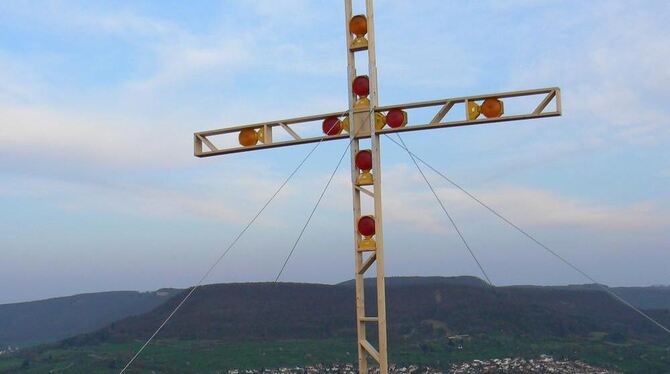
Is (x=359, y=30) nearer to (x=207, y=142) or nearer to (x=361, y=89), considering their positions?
(x=361, y=89)

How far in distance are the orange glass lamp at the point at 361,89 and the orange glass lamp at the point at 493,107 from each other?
1.84m

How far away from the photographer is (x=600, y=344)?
138 metres

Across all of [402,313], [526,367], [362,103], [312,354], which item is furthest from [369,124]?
[402,313]

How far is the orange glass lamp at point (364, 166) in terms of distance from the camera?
12.4 m

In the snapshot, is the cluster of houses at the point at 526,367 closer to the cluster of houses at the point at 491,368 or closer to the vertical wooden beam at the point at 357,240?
the cluster of houses at the point at 491,368

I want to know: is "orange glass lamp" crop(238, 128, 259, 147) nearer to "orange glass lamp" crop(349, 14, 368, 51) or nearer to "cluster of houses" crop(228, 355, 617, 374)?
"orange glass lamp" crop(349, 14, 368, 51)

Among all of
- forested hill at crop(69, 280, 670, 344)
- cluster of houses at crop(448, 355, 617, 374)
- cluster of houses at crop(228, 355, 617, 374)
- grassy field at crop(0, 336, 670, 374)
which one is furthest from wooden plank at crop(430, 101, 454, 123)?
forested hill at crop(69, 280, 670, 344)

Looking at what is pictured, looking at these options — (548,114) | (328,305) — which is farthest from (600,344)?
(548,114)

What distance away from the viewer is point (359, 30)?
12.7 m

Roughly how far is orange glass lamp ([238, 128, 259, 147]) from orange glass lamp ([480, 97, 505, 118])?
12.6 feet

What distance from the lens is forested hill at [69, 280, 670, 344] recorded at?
15012 cm

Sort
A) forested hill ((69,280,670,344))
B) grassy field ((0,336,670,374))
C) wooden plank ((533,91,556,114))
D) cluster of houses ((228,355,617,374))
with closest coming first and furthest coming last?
1. wooden plank ((533,91,556,114))
2. cluster of houses ((228,355,617,374))
3. grassy field ((0,336,670,374))
4. forested hill ((69,280,670,344))

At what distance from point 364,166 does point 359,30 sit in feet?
7.17

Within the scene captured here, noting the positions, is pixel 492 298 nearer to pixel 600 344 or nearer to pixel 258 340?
pixel 600 344
